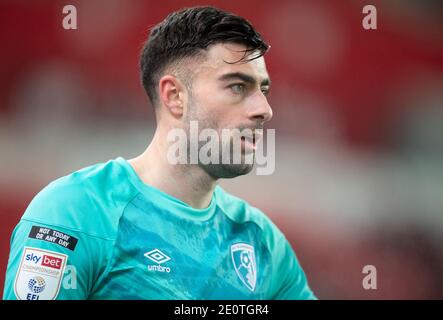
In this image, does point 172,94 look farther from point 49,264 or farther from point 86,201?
point 49,264

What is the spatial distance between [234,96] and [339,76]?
2726 mm

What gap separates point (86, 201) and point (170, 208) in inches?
12.3

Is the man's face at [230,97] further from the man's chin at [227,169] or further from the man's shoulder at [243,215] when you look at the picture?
the man's shoulder at [243,215]

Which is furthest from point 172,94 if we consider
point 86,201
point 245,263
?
point 245,263

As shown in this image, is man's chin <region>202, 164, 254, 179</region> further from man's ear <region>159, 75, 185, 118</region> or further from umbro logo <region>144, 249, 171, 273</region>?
umbro logo <region>144, 249, 171, 273</region>

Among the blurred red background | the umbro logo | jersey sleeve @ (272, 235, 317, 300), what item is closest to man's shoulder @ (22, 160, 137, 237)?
the umbro logo

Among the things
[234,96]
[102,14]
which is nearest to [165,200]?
[234,96]

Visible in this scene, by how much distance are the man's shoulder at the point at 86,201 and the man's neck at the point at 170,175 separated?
0.28ft

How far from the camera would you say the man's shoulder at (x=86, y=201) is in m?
2.01

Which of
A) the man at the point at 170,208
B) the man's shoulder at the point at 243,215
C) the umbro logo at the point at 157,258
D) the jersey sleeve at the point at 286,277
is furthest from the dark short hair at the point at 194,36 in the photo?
the jersey sleeve at the point at 286,277

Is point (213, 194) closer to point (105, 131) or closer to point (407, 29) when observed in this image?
point (105, 131)

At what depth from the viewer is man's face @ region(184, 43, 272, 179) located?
2238 millimetres

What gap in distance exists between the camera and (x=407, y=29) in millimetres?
4734

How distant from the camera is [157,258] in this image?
6.98ft
